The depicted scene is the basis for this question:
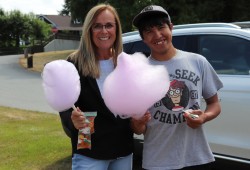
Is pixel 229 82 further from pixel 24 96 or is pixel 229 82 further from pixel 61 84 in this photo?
pixel 24 96

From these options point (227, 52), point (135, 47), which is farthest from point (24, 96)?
point (227, 52)

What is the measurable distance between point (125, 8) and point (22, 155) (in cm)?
1730

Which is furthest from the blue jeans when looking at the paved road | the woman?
the paved road

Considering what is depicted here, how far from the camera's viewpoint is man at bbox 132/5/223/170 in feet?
7.36

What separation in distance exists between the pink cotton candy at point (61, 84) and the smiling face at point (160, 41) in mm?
484

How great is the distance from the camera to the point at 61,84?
7.13ft

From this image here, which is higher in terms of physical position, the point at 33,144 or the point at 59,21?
the point at 59,21

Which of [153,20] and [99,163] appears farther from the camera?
[99,163]

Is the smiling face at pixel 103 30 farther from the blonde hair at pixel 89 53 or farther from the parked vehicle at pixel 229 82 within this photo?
the parked vehicle at pixel 229 82

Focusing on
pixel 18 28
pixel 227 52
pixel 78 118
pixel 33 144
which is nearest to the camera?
pixel 78 118

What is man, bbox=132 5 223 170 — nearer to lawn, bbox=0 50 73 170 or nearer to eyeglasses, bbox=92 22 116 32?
eyeglasses, bbox=92 22 116 32

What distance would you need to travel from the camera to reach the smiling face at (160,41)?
227cm

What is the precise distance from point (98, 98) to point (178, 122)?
1.65ft

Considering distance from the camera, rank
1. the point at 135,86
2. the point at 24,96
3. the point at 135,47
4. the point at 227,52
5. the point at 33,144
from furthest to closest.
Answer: the point at 24,96 → the point at 33,144 → the point at 135,47 → the point at 227,52 → the point at 135,86
